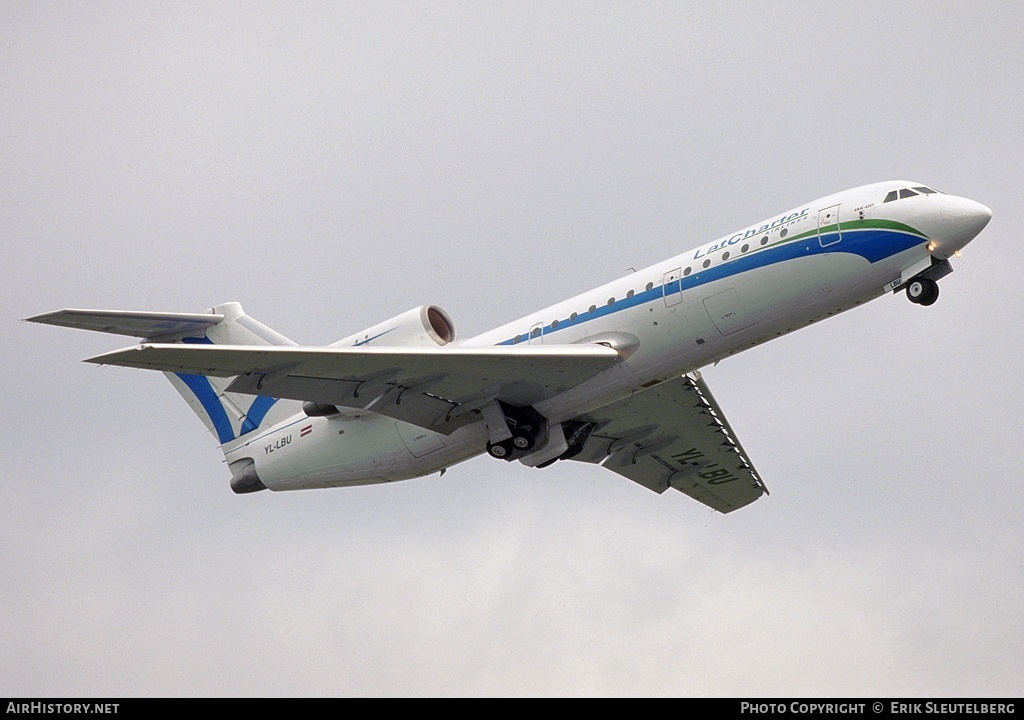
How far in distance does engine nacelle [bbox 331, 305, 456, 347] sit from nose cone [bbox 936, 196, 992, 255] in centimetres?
1009

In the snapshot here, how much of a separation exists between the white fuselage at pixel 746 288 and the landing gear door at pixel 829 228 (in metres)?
0.02

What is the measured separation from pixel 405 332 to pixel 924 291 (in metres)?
10.2

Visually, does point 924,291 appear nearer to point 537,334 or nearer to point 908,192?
point 908,192

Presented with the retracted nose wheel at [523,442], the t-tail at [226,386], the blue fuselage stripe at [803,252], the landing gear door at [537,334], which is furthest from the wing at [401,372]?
the t-tail at [226,386]

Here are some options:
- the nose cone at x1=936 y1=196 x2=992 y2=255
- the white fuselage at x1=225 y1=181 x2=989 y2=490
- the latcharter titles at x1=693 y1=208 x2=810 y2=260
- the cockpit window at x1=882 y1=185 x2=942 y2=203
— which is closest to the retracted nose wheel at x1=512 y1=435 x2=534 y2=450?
the white fuselage at x1=225 y1=181 x2=989 y2=490

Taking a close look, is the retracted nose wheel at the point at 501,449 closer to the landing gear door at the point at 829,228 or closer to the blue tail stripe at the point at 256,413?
the blue tail stripe at the point at 256,413

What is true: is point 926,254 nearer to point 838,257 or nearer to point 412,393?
point 838,257

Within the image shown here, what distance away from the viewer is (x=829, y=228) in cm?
2275

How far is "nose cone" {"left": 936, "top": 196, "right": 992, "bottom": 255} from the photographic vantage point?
21953 mm

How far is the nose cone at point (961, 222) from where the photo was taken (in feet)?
72.0

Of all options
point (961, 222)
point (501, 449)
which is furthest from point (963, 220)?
point (501, 449)
